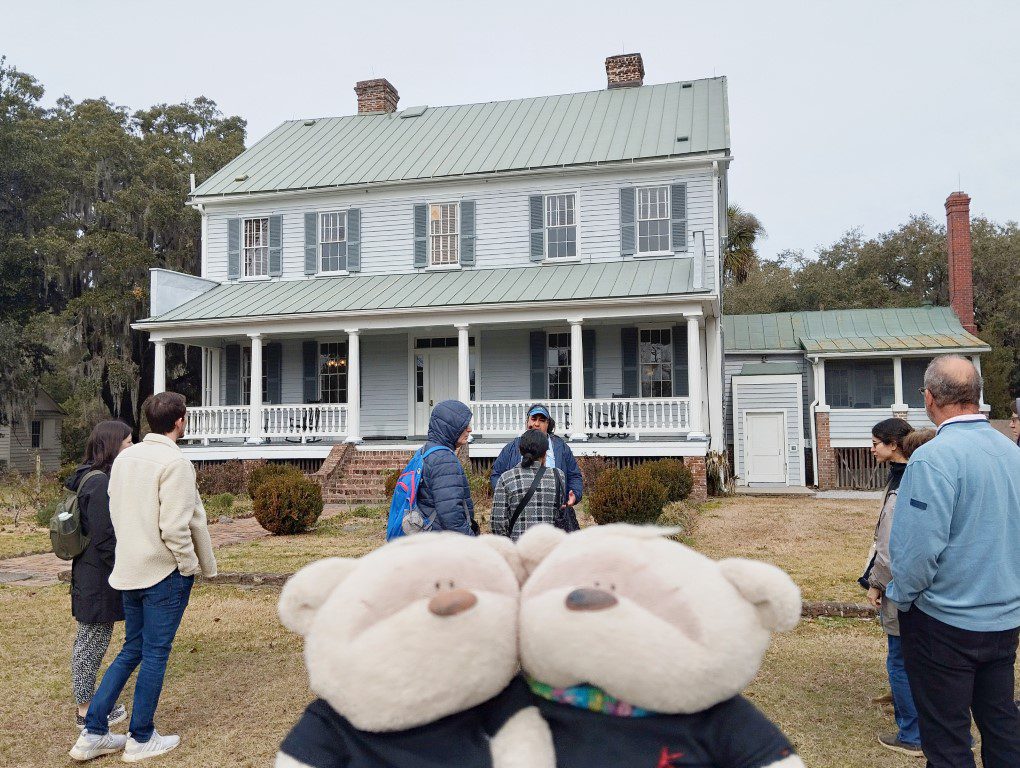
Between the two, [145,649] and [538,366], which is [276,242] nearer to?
[538,366]

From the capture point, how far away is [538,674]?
1.88 m

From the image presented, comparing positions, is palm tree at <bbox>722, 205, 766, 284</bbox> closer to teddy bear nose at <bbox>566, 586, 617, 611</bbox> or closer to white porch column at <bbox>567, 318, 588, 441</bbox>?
white porch column at <bbox>567, 318, 588, 441</bbox>

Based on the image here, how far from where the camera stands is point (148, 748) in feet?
14.3

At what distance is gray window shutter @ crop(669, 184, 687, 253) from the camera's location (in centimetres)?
1759

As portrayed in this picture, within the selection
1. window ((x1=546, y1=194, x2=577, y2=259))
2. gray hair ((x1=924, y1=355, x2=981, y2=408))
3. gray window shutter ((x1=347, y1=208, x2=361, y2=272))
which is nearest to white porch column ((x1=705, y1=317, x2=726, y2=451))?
window ((x1=546, y1=194, x2=577, y2=259))

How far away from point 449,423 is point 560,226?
48.2ft

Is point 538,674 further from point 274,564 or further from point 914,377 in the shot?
point 914,377

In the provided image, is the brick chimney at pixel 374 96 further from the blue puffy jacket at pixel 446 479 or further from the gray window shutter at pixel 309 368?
the blue puffy jacket at pixel 446 479

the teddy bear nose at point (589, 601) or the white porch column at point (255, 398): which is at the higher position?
the white porch column at point (255, 398)

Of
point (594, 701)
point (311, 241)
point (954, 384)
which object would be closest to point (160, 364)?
point (311, 241)

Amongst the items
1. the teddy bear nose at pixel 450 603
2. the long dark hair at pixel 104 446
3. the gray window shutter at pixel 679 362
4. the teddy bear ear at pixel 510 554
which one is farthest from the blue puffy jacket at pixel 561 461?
the gray window shutter at pixel 679 362

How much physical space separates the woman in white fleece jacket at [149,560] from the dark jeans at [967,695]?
346 centimetres

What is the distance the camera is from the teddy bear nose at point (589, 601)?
1.80 meters

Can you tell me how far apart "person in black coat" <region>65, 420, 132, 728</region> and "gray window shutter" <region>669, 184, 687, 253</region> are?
14.5 m
